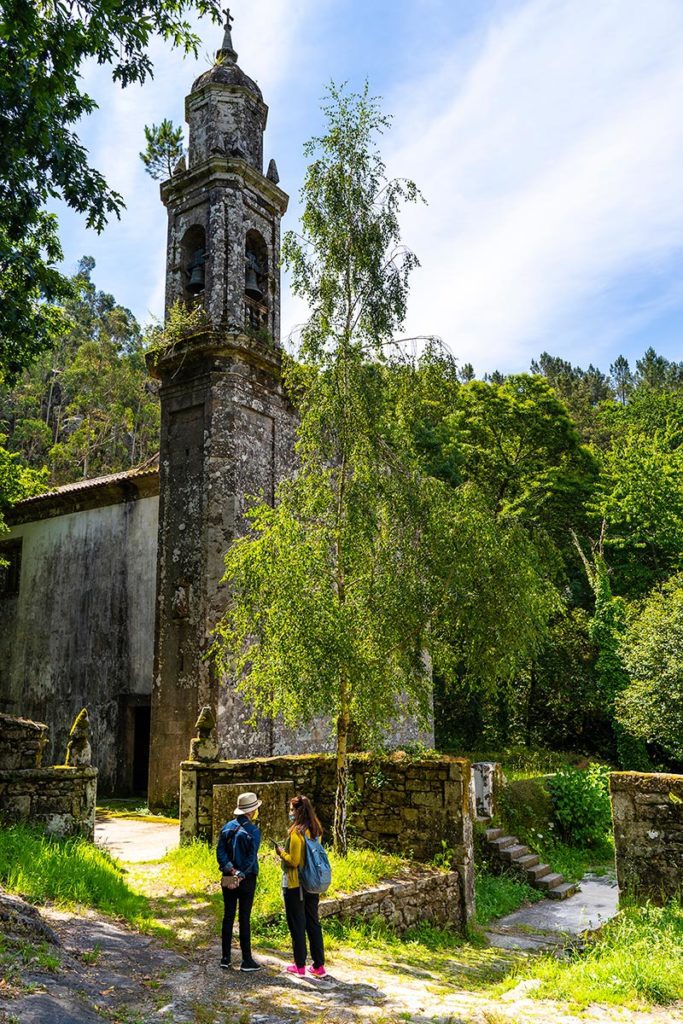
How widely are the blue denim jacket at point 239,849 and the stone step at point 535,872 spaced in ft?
28.3

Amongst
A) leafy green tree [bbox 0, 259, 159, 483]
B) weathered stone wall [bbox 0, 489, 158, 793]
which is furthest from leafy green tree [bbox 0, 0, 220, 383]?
leafy green tree [bbox 0, 259, 159, 483]

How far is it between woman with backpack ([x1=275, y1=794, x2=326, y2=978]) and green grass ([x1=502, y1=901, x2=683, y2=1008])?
1771 mm

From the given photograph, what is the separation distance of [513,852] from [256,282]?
12.6 meters

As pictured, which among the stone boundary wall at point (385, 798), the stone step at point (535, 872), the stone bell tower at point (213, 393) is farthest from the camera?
the stone bell tower at point (213, 393)

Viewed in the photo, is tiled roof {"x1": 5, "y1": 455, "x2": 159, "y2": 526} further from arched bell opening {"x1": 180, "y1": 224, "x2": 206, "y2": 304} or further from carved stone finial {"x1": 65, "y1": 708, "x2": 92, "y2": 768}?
carved stone finial {"x1": 65, "y1": 708, "x2": 92, "y2": 768}

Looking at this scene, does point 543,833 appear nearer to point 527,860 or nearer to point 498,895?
point 527,860

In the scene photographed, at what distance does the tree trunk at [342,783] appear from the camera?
9.30m

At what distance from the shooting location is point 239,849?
237 inches

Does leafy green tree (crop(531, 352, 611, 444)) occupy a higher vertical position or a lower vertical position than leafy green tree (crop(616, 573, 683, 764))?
higher

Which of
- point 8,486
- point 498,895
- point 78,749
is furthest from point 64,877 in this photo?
point 8,486

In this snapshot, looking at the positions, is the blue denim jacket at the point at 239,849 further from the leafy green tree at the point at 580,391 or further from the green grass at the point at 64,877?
the leafy green tree at the point at 580,391

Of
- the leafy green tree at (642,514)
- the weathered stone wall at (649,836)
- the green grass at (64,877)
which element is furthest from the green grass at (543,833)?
the leafy green tree at (642,514)

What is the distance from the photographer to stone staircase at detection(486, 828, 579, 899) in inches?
499

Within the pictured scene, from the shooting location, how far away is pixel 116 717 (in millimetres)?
16203
